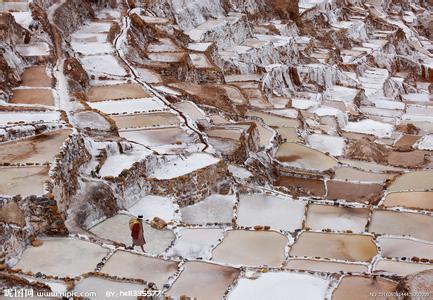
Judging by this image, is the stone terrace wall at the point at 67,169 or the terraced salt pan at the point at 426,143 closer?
the stone terrace wall at the point at 67,169

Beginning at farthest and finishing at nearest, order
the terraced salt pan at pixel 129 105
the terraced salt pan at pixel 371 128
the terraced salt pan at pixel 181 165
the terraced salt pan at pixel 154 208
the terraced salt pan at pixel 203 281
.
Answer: the terraced salt pan at pixel 371 128, the terraced salt pan at pixel 129 105, the terraced salt pan at pixel 181 165, the terraced salt pan at pixel 154 208, the terraced salt pan at pixel 203 281

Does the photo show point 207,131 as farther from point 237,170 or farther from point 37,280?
point 37,280

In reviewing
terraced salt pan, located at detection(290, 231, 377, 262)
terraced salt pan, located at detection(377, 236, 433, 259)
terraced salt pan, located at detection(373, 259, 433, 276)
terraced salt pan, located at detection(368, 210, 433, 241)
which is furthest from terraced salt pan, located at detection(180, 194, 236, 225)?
terraced salt pan, located at detection(373, 259, 433, 276)

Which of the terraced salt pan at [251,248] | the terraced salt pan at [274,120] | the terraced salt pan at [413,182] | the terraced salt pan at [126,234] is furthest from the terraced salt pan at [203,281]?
the terraced salt pan at [274,120]

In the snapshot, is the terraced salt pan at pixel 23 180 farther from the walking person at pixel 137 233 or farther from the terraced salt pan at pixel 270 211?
the terraced salt pan at pixel 270 211

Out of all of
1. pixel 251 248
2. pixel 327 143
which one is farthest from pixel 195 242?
pixel 327 143

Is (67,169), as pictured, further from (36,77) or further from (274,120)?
(274,120)

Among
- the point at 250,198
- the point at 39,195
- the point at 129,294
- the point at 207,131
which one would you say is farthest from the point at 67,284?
the point at 207,131

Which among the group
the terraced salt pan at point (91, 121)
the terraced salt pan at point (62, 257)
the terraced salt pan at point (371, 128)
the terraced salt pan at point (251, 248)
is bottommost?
the terraced salt pan at point (371, 128)

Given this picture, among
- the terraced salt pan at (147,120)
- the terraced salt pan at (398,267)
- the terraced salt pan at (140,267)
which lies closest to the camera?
the terraced salt pan at (140,267)
